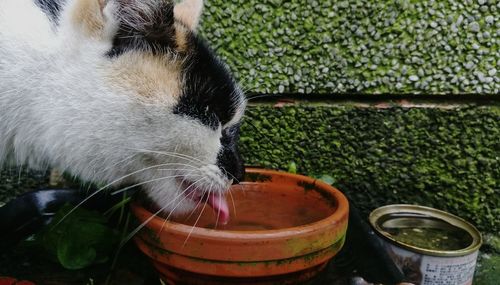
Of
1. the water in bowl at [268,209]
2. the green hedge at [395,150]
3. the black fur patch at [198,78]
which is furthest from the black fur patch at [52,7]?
the green hedge at [395,150]

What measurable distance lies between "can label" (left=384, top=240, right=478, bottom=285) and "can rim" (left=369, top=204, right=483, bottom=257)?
0.02 meters

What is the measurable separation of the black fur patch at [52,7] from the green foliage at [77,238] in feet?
1.57

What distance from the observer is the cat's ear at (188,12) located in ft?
3.72

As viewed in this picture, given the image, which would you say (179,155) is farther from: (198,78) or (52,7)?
(52,7)

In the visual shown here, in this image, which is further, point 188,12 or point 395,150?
point 395,150

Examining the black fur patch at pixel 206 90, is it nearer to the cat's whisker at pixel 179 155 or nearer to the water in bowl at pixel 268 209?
the cat's whisker at pixel 179 155

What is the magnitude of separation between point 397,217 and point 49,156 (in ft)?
3.24

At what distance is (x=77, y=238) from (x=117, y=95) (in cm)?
48

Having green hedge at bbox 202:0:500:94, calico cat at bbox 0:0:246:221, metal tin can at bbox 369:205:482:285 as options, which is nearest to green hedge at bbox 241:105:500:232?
green hedge at bbox 202:0:500:94

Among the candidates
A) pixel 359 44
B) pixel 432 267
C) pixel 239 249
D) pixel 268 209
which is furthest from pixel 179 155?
pixel 359 44

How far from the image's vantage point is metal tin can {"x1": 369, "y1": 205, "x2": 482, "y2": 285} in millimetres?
1224

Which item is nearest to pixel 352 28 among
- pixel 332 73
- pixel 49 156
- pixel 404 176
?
pixel 332 73

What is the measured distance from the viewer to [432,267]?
1.23m

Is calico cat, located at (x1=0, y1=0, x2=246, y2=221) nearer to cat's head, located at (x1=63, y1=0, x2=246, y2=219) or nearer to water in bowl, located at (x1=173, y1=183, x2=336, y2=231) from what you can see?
cat's head, located at (x1=63, y1=0, x2=246, y2=219)
